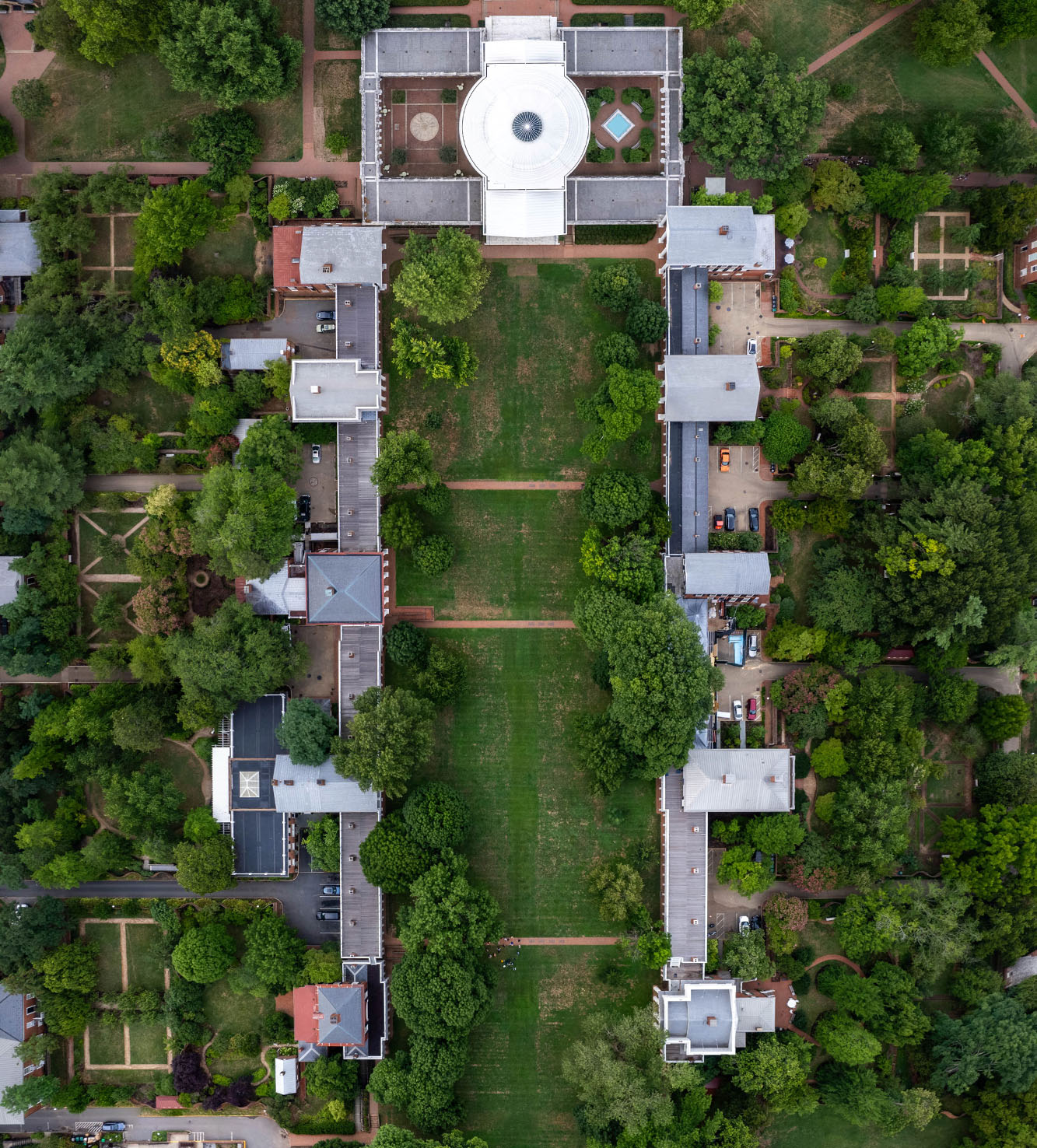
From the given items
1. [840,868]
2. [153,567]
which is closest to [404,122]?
[153,567]

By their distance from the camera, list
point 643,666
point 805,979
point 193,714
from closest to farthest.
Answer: point 643,666
point 193,714
point 805,979

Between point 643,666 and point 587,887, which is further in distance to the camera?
point 587,887

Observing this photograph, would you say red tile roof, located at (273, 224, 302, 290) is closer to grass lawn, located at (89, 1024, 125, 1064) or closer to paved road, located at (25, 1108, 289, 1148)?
grass lawn, located at (89, 1024, 125, 1064)

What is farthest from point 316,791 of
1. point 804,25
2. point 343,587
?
point 804,25

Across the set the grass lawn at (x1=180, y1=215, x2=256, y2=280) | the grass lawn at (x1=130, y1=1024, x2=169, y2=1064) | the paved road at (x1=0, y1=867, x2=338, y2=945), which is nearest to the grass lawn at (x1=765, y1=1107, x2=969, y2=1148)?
the paved road at (x1=0, y1=867, x2=338, y2=945)

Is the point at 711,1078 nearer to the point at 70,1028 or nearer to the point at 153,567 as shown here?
the point at 70,1028

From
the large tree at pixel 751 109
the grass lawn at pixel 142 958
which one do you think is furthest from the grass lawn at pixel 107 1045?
the large tree at pixel 751 109

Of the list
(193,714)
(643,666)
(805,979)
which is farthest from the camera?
(805,979)

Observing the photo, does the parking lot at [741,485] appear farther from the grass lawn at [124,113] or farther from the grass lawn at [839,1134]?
the grass lawn at [839,1134]
